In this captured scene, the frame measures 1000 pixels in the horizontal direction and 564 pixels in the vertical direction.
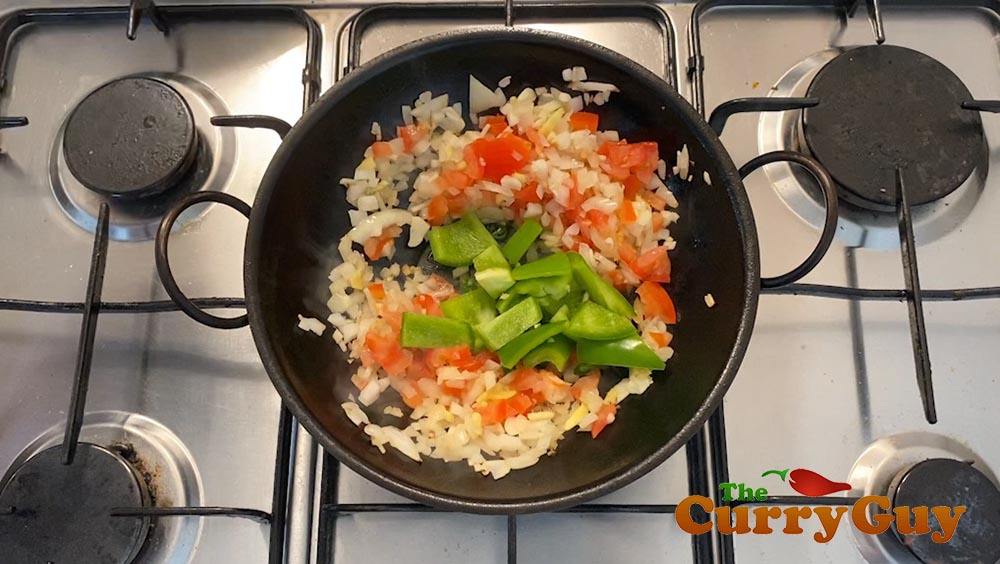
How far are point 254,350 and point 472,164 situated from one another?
1.18 feet

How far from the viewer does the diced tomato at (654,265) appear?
0.93 metres

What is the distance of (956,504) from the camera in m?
0.84

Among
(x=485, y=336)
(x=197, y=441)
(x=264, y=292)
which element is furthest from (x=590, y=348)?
(x=197, y=441)

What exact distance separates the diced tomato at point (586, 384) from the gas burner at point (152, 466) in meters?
0.46

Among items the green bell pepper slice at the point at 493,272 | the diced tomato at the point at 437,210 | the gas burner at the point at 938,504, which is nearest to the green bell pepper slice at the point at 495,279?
the green bell pepper slice at the point at 493,272

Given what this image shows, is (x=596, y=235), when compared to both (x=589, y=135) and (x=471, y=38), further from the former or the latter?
(x=471, y=38)

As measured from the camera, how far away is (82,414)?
854mm

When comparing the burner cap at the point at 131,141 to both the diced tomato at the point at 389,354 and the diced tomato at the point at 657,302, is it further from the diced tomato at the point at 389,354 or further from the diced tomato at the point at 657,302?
the diced tomato at the point at 657,302

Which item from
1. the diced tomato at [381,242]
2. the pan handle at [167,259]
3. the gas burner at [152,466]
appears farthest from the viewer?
the diced tomato at [381,242]

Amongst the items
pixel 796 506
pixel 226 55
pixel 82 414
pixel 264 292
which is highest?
pixel 226 55

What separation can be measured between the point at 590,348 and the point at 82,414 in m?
0.59

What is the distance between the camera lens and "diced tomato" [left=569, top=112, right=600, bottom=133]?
0.96 meters

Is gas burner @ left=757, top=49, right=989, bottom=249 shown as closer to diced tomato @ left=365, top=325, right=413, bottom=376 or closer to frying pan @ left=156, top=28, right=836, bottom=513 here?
frying pan @ left=156, top=28, right=836, bottom=513

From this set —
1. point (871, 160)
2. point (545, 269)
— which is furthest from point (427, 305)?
point (871, 160)
